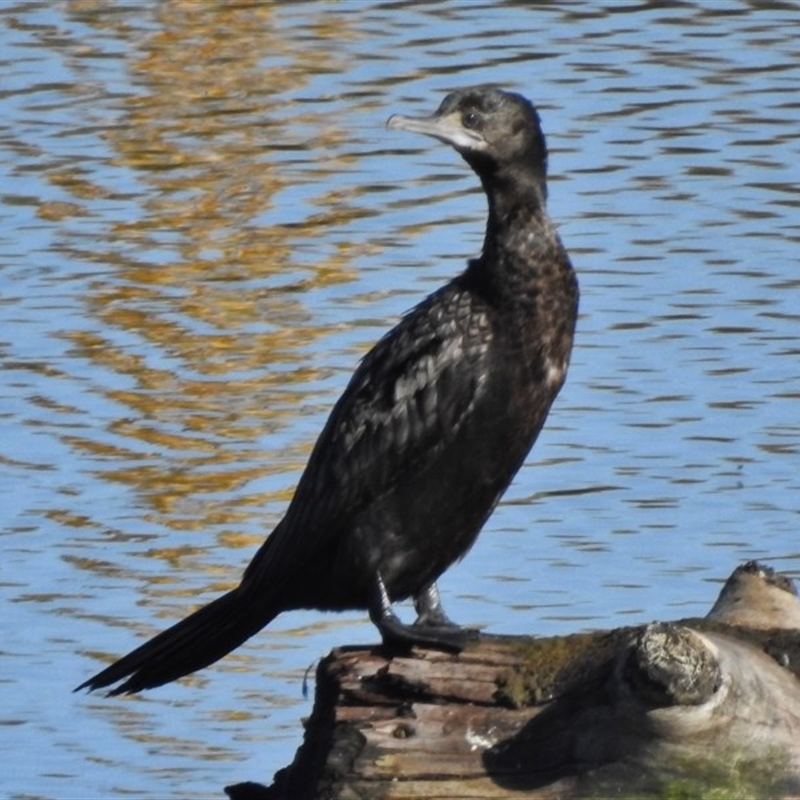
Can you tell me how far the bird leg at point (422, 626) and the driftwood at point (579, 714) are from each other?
4 cm

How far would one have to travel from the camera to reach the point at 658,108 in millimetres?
12938

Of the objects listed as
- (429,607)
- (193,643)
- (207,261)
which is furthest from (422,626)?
(207,261)

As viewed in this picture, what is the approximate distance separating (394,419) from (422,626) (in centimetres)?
50

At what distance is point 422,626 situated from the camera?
20.8 feet

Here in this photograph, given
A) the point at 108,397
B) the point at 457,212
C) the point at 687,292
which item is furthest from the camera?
the point at 457,212

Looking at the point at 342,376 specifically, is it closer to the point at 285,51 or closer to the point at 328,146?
the point at 328,146

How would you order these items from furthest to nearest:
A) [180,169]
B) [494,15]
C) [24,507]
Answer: [494,15], [180,169], [24,507]

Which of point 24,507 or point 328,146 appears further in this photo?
point 328,146

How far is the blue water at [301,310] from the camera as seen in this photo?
7.86m

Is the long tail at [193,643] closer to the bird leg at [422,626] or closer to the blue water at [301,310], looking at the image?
the bird leg at [422,626]

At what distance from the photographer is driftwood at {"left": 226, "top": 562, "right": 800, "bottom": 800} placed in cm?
536

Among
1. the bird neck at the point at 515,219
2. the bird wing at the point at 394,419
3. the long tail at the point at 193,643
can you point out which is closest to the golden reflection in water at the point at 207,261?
the long tail at the point at 193,643

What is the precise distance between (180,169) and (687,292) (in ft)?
10.0

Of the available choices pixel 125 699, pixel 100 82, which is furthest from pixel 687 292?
pixel 100 82
